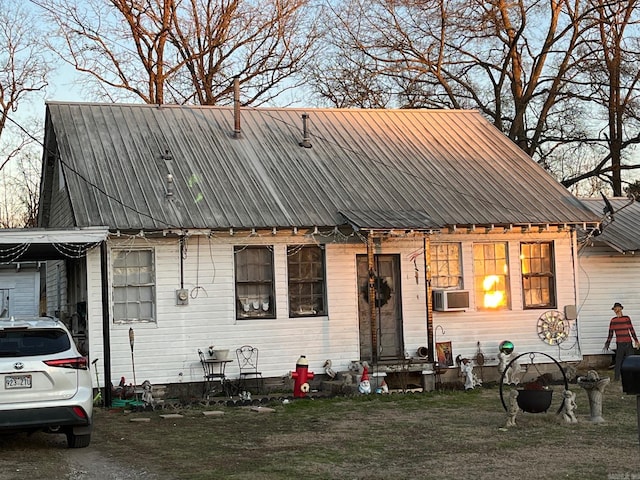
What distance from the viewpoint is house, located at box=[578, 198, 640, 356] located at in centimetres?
2130

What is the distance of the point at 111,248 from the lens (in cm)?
1744

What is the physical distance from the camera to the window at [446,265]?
1952 centimetres

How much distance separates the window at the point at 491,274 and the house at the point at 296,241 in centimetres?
3

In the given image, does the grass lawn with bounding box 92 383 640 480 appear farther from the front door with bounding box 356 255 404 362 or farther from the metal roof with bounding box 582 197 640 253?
the metal roof with bounding box 582 197 640 253

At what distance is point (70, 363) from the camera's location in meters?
11.2

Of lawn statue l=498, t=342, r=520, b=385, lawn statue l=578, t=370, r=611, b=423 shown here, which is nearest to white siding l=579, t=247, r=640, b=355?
lawn statue l=498, t=342, r=520, b=385

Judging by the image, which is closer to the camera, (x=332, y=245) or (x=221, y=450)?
(x=221, y=450)

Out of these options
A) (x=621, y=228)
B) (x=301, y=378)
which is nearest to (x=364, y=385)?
(x=301, y=378)

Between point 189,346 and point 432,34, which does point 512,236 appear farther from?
point 432,34

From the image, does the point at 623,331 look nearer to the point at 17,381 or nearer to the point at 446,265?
the point at 446,265

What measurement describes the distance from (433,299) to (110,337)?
6358mm

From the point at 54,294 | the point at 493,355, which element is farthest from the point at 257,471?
the point at 54,294

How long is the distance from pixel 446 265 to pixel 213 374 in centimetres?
530

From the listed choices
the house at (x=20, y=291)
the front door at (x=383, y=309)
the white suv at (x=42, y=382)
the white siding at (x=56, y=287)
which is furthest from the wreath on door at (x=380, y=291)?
the house at (x=20, y=291)
